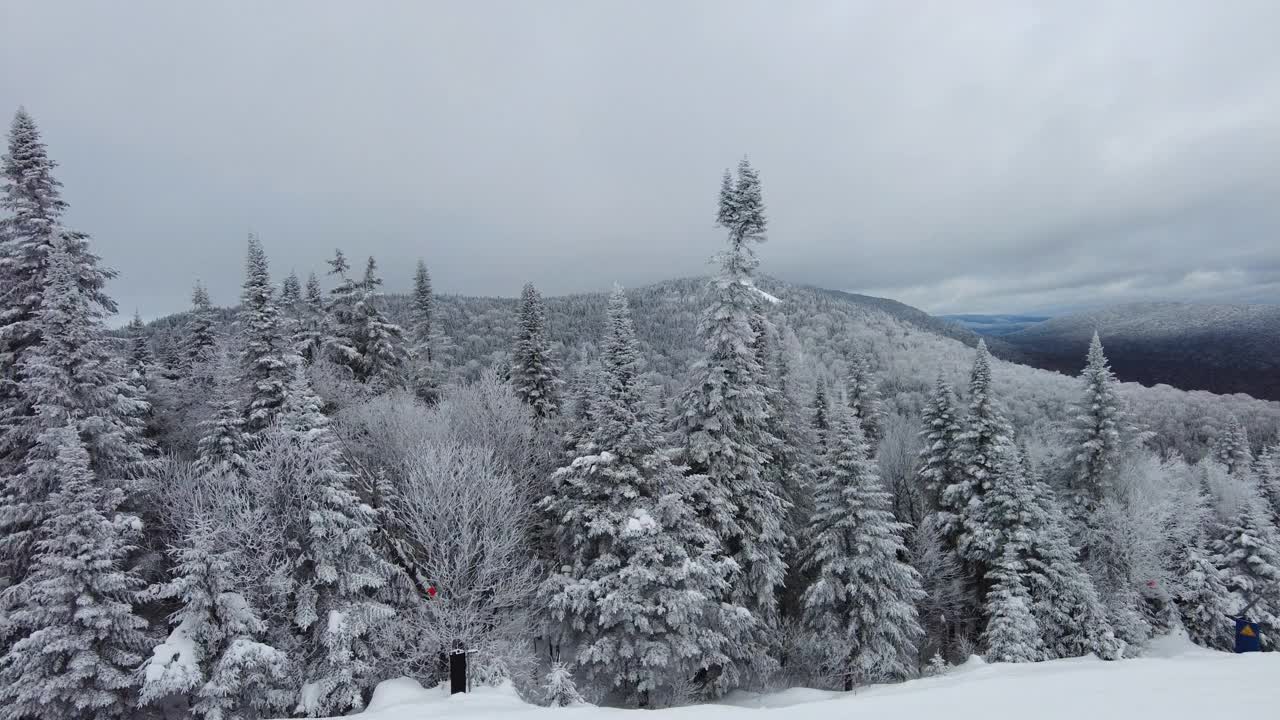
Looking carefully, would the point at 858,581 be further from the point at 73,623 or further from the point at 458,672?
the point at 73,623

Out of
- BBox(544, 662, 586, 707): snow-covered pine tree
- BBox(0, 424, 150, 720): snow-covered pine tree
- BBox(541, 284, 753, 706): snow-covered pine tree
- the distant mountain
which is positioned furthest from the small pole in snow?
the distant mountain

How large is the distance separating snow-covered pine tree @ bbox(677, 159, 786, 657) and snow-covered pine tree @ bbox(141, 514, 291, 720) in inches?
527

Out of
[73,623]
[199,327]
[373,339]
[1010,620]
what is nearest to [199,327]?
[199,327]

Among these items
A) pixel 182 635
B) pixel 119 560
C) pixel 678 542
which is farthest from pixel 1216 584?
pixel 119 560

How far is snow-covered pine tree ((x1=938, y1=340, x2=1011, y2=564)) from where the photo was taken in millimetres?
27547

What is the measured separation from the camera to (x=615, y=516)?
63.5 feet

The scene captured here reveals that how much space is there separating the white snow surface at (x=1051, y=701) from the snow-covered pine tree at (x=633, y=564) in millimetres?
9095

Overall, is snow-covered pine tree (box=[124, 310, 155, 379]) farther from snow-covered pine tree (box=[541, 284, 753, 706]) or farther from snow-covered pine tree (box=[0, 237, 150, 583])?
snow-covered pine tree (box=[541, 284, 753, 706])

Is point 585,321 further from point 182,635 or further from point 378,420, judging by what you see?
point 182,635

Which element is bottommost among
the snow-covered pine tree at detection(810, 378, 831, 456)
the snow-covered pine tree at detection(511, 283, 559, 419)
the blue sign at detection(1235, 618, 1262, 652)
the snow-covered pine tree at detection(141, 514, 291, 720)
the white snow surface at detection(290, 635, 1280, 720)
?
the blue sign at detection(1235, 618, 1262, 652)

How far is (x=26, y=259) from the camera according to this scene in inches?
675

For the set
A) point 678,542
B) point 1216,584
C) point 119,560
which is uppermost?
point 119,560

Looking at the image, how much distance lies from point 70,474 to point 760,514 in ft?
66.1

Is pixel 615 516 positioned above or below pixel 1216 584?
above
